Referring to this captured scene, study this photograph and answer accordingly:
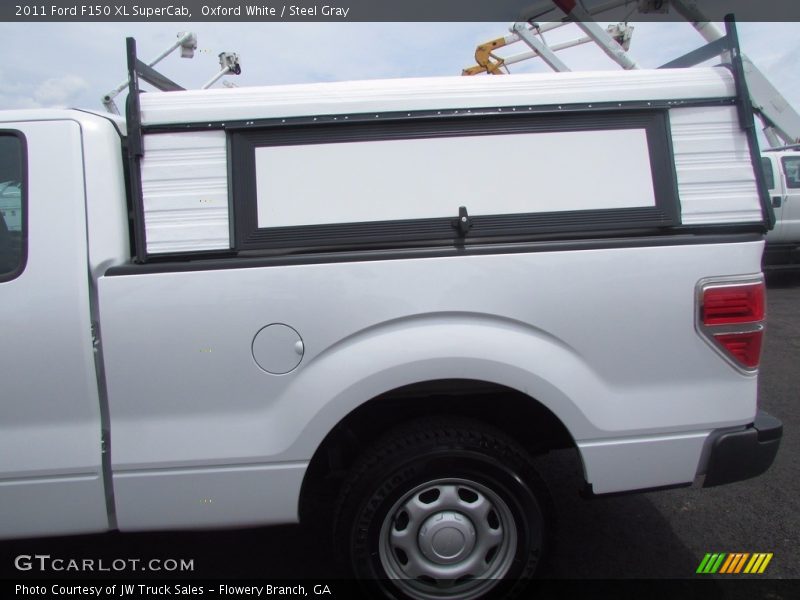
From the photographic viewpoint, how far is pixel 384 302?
213 cm

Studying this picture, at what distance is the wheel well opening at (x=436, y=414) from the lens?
7.73 ft

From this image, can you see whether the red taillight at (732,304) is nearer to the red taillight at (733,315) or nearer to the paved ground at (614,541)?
the red taillight at (733,315)

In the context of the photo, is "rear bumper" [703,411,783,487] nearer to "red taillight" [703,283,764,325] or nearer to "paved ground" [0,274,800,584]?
"red taillight" [703,283,764,325]

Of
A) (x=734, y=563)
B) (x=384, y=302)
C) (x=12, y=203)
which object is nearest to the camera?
(x=384, y=302)

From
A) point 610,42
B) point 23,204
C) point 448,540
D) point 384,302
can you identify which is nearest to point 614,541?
point 448,540

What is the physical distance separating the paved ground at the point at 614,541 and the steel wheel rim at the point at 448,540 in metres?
0.56

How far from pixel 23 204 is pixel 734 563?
3370mm

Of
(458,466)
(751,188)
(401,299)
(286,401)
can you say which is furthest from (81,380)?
(751,188)

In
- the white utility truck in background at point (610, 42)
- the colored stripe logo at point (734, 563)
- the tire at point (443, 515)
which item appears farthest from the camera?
the white utility truck in background at point (610, 42)

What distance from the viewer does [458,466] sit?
88.0 inches

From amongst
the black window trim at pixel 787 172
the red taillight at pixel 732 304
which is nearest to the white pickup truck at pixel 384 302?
the red taillight at pixel 732 304

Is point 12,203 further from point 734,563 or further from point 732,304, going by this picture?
point 734,563

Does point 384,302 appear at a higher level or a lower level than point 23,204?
lower

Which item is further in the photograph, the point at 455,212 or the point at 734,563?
the point at 734,563
